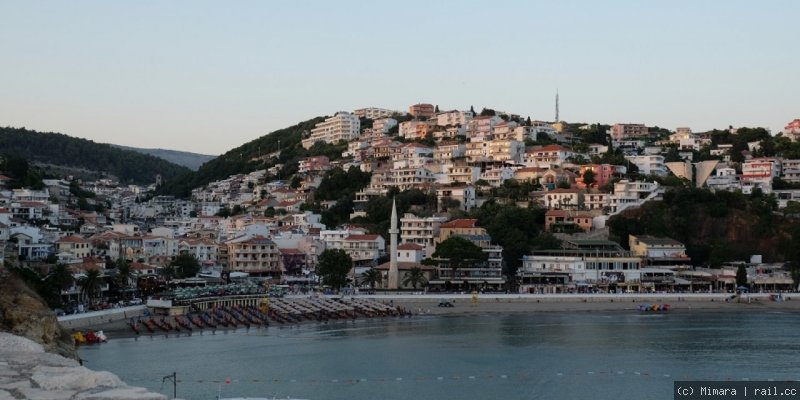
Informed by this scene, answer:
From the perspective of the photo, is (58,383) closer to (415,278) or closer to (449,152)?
(415,278)

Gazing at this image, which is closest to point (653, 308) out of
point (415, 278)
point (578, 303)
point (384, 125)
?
point (578, 303)

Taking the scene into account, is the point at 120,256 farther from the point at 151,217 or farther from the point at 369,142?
the point at 369,142

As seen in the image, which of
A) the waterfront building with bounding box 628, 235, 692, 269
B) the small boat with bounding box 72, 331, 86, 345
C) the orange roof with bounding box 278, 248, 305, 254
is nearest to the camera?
the small boat with bounding box 72, 331, 86, 345

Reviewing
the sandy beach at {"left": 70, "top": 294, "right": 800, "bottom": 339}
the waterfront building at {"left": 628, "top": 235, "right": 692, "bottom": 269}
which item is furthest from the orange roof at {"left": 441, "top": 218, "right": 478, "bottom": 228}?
the waterfront building at {"left": 628, "top": 235, "right": 692, "bottom": 269}

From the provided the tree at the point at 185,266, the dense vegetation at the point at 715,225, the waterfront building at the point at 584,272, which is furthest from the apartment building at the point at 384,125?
the tree at the point at 185,266

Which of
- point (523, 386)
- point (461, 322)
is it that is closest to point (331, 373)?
point (523, 386)

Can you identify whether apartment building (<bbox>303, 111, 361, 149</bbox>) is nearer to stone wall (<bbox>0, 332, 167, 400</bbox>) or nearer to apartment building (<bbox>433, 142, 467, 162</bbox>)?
apartment building (<bbox>433, 142, 467, 162</bbox>)
